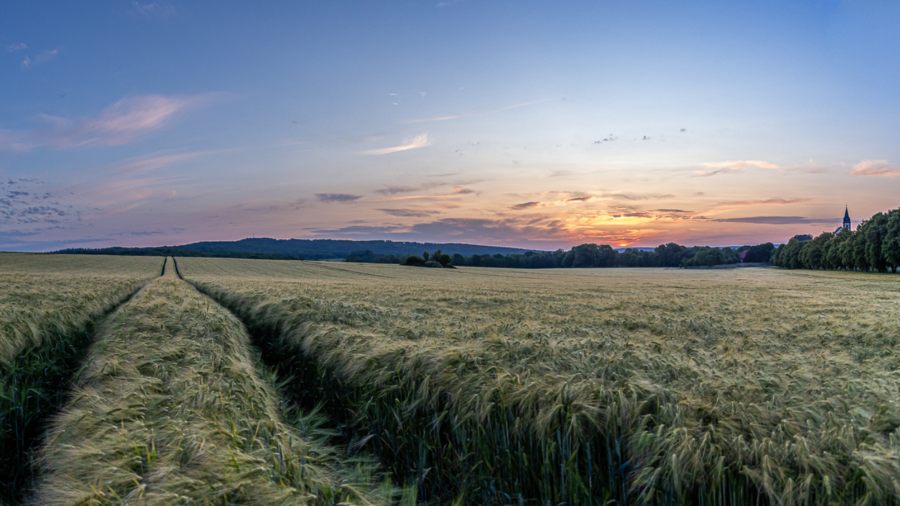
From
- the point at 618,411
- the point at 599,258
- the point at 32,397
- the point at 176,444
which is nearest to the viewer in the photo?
the point at 176,444

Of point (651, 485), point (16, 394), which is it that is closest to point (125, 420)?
point (16, 394)

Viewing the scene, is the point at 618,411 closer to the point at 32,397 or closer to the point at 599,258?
the point at 32,397

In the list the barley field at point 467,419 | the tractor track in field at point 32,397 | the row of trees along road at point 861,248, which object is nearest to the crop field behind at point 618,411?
the barley field at point 467,419

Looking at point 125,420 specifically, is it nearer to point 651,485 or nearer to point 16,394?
point 16,394

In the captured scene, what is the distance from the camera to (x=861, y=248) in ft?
206

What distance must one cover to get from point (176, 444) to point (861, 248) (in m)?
88.9

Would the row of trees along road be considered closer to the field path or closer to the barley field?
the barley field

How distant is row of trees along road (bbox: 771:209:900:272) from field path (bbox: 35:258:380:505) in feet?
246

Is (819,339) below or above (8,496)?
above

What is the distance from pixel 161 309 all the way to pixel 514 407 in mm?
9892

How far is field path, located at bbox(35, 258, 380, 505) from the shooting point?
2484mm

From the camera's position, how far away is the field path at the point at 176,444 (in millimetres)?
2484

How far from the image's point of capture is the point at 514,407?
391cm

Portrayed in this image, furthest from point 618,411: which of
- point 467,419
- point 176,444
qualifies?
point 176,444
